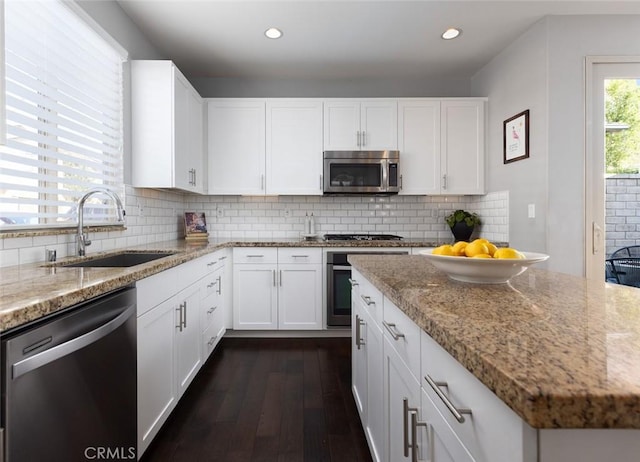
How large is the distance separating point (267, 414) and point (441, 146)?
2.90m

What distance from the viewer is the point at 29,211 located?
170 centimetres

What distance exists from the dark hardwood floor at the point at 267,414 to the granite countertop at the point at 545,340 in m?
1.09

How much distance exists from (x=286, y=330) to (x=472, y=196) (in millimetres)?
2441

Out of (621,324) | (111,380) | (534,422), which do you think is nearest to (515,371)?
(534,422)

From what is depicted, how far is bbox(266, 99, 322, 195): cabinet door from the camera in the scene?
347cm

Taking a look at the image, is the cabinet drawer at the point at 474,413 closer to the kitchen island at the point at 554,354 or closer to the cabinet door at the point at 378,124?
the kitchen island at the point at 554,354

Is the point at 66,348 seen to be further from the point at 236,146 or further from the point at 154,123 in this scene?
the point at 236,146

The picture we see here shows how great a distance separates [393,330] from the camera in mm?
1127

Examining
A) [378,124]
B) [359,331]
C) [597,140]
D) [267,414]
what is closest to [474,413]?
[359,331]

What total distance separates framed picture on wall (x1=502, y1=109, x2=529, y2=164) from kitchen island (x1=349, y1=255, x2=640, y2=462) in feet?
7.13

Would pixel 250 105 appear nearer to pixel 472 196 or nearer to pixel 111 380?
pixel 472 196

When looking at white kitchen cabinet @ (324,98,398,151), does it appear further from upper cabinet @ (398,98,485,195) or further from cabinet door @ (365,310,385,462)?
cabinet door @ (365,310,385,462)

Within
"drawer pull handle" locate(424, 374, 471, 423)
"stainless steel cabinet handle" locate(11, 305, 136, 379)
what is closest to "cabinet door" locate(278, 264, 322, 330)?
"stainless steel cabinet handle" locate(11, 305, 136, 379)

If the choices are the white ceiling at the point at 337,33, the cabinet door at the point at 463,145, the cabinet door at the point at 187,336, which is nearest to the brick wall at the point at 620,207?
the cabinet door at the point at 463,145
